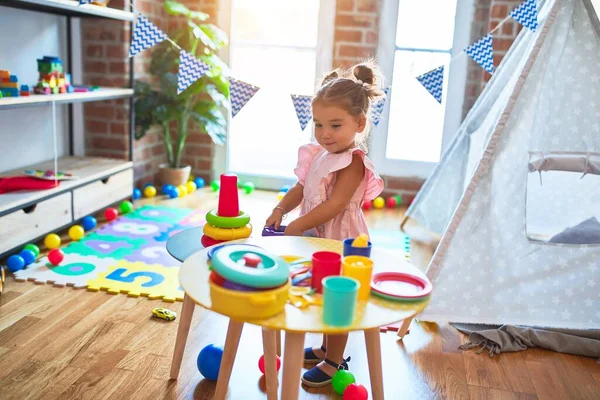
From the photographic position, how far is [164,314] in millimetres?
2158

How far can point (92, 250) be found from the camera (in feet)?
9.20

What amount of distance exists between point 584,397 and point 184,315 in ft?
4.00

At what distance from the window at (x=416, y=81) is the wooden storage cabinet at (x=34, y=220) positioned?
2030 millimetres

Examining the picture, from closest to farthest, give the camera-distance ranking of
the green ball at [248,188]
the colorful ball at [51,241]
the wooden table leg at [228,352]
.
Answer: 1. the wooden table leg at [228,352]
2. the colorful ball at [51,241]
3. the green ball at [248,188]

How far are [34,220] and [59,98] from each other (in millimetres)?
581

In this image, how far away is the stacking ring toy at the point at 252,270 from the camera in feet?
3.64

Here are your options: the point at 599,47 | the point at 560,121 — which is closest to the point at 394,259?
the point at 560,121

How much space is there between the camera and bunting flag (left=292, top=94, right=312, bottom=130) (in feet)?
9.75

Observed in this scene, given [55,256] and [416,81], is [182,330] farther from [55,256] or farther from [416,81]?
[416,81]

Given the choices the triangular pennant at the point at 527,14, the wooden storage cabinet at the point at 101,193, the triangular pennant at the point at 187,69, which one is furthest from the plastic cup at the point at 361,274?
the wooden storage cabinet at the point at 101,193

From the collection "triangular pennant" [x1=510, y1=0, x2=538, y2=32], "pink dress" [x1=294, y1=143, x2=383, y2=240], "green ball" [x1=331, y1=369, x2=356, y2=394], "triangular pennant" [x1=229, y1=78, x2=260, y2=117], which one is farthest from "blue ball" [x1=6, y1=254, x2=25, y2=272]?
"triangular pennant" [x1=510, y1=0, x2=538, y2=32]

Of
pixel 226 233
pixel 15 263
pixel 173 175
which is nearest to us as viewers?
pixel 226 233

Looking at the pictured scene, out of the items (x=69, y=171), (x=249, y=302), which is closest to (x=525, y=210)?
(x=249, y=302)

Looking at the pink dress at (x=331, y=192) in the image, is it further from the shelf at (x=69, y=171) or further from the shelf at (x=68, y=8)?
the shelf at (x=68, y=8)
